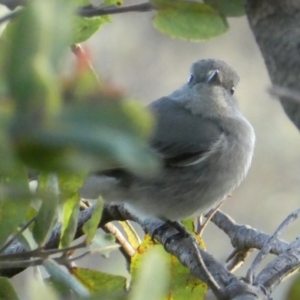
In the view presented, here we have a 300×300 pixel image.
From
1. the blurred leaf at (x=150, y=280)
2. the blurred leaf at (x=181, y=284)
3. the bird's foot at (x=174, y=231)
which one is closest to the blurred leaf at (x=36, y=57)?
the blurred leaf at (x=150, y=280)

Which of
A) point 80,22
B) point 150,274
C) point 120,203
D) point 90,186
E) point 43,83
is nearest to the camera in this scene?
point 43,83

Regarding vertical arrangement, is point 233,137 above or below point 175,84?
above

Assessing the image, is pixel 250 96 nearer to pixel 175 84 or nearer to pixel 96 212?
pixel 175 84

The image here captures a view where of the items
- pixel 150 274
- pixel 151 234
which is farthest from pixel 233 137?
pixel 150 274

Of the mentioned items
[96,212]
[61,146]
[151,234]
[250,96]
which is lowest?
[250,96]

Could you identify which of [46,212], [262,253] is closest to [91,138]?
[46,212]

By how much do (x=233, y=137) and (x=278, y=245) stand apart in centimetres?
51

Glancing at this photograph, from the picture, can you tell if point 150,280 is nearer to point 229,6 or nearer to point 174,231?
point 229,6

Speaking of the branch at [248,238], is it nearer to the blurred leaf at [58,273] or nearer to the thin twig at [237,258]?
the thin twig at [237,258]

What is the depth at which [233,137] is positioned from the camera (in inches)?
75.4

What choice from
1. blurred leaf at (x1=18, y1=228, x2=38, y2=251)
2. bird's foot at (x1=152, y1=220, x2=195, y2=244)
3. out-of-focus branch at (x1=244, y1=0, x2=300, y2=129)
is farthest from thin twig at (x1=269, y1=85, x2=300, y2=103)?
bird's foot at (x1=152, y1=220, x2=195, y2=244)

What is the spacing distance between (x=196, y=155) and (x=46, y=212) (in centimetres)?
117

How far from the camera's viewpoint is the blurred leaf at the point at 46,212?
24.1 inches

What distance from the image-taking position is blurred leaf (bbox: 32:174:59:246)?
0.61m
